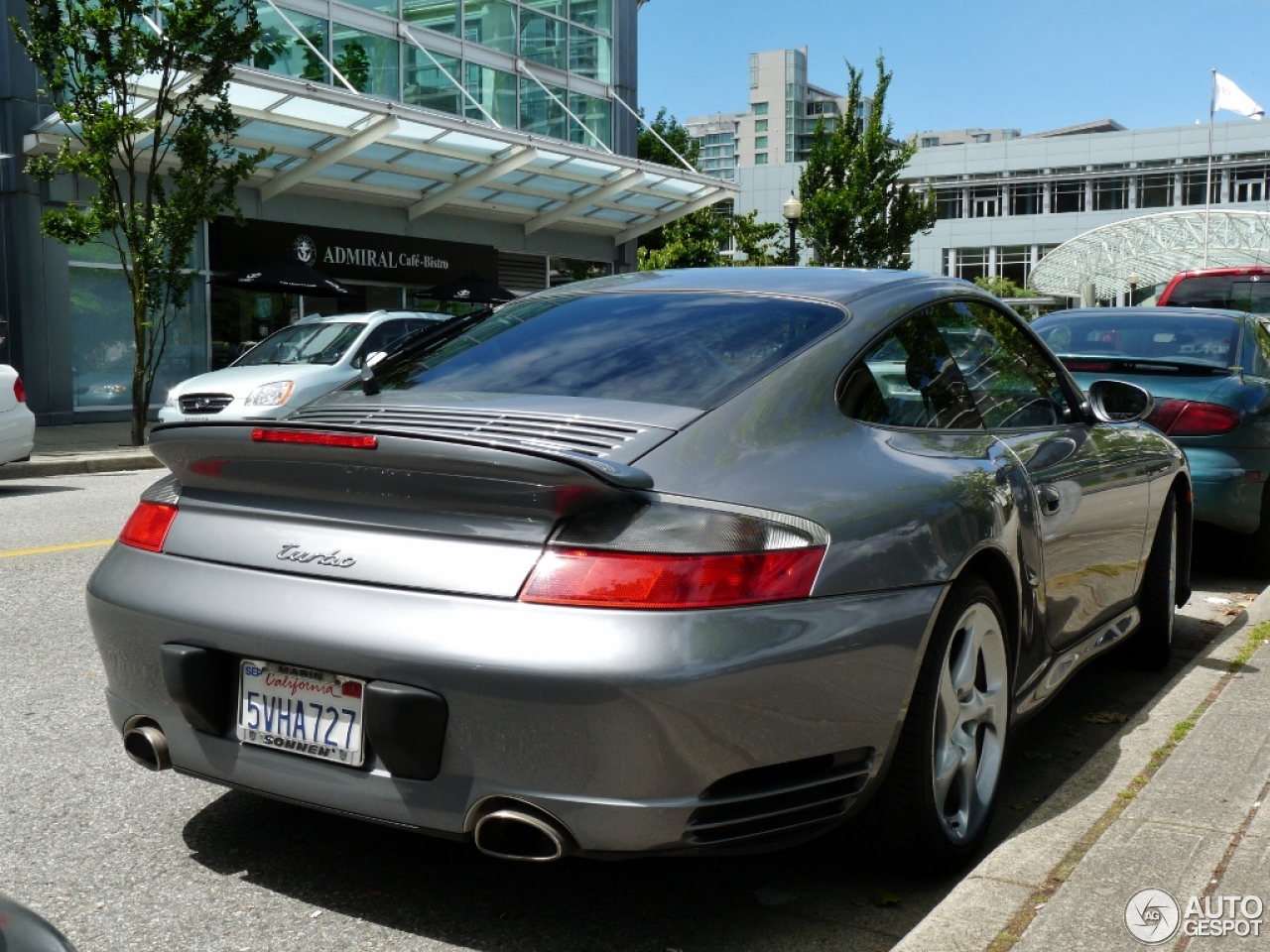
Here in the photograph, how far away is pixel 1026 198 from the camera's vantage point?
8844 centimetres

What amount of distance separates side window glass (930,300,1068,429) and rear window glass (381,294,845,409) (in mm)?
585

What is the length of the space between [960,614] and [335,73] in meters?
21.4

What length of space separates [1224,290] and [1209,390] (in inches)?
427

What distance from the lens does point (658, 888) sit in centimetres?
A: 319

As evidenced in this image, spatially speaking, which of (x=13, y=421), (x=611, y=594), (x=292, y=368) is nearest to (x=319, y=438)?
(x=611, y=594)

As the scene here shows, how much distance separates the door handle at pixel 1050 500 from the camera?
377cm

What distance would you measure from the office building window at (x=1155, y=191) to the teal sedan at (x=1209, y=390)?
8364cm

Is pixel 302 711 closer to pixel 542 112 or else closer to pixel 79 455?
pixel 79 455

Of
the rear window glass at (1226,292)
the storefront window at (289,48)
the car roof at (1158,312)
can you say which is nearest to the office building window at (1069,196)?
the storefront window at (289,48)

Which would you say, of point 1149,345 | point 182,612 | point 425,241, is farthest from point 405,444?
point 425,241

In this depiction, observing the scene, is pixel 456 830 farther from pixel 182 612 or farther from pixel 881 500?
pixel 881 500

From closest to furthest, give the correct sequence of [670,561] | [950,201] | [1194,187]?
1. [670,561]
2. [1194,187]
3. [950,201]

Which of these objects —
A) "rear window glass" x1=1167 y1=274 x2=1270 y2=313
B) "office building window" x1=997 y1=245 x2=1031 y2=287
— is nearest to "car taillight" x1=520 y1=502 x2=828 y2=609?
"rear window glass" x1=1167 y1=274 x2=1270 y2=313

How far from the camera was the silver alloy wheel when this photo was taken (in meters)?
3.16
